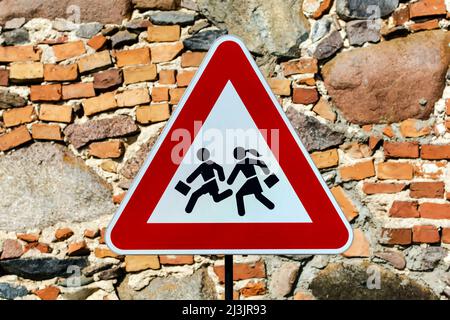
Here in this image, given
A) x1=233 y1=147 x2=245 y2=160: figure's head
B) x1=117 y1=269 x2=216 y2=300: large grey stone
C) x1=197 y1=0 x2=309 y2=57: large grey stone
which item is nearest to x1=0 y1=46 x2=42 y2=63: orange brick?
x1=197 y1=0 x2=309 y2=57: large grey stone

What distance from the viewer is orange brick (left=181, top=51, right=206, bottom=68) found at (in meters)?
2.32

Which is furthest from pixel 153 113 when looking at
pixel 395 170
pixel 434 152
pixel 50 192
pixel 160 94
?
pixel 434 152

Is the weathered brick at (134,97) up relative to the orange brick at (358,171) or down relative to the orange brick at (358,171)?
up

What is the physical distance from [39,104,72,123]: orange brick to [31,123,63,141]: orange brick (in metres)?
0.02

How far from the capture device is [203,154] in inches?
62.4

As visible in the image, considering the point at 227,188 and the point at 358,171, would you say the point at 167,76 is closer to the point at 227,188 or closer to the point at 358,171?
the point at 358,171

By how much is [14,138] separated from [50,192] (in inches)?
9.2

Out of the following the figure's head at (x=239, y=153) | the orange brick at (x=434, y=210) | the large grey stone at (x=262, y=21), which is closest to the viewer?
the figure's head at (x=239, y=153)

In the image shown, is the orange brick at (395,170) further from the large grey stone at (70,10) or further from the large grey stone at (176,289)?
the large grey stone at (70,10)

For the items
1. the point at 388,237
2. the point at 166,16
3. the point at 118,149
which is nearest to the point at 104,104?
the point at 118,149

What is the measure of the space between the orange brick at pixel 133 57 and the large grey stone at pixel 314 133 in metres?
0.54

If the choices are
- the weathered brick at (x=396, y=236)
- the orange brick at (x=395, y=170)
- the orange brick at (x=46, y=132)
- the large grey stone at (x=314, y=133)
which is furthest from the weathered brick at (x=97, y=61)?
the weathered brick at (x=396, y=236)

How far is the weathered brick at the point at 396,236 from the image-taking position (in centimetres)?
221

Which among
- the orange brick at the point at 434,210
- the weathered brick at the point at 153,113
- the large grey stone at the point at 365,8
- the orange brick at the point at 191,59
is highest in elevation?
the large grey stone at the point at 365,8
